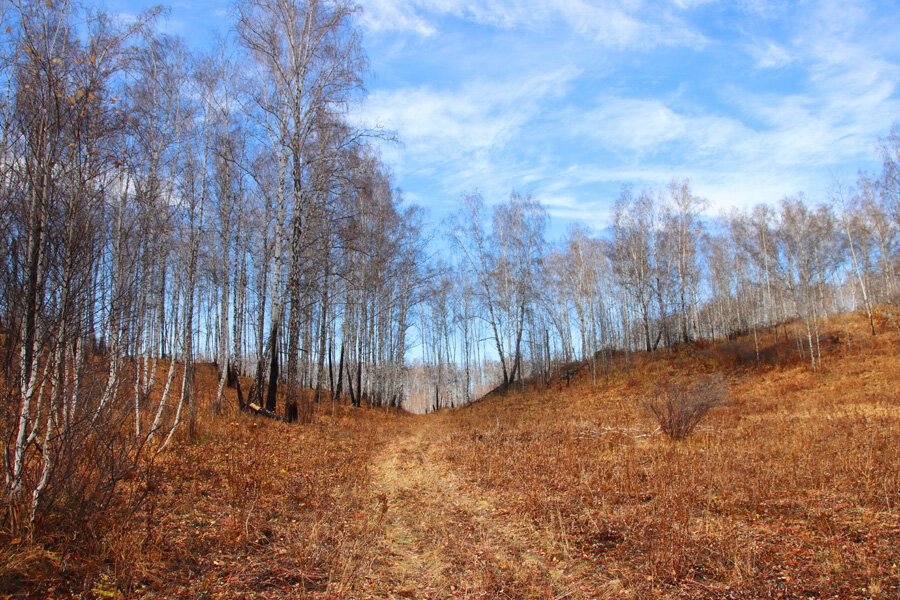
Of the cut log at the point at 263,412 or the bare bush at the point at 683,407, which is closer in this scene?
the bare bush at the point at 683,407

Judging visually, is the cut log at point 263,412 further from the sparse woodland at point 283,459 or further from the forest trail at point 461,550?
the forest trail at point 461,550

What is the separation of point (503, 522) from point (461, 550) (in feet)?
3.07

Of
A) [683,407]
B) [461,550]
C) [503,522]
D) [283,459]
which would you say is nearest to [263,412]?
[283,459]

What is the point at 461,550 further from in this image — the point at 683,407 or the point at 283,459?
the point at 683,407

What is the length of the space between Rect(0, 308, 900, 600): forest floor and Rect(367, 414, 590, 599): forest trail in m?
0.02

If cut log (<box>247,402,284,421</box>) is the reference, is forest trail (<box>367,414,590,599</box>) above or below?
below

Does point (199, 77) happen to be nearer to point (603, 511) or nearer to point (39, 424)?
point (39, 424)

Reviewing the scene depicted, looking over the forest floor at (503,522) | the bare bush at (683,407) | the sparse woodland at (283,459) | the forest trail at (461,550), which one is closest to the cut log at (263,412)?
the sparse woodland at (283,459)

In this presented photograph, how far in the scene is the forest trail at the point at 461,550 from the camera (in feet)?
10.8

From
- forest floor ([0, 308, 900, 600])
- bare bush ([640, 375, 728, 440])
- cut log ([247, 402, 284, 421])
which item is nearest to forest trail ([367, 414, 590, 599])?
forest floor ([0, 308, 900, 600])

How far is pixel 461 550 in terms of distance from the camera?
400 cm

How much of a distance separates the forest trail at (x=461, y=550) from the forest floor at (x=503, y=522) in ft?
0.07

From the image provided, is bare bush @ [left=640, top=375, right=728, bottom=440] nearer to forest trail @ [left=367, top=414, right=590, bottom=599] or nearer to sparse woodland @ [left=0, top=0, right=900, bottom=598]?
sparse woodland @ [left=0, top=0, right=900, bottom=598]

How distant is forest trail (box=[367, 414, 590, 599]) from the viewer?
3.29 metres
